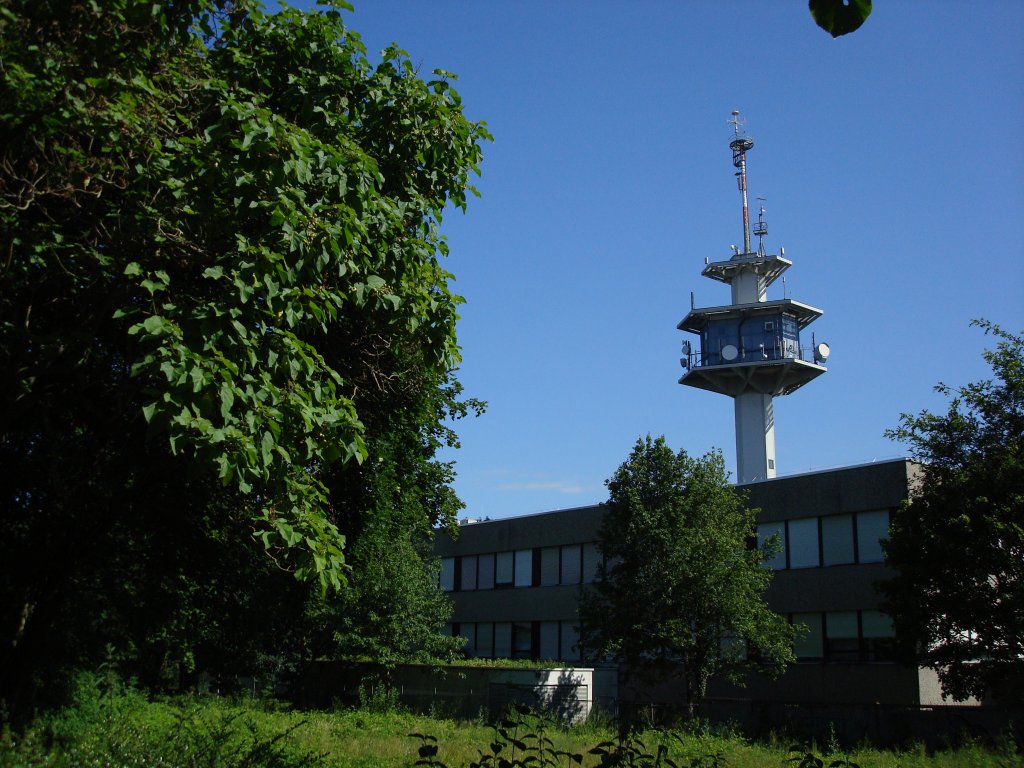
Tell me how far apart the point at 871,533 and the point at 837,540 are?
4.77ft

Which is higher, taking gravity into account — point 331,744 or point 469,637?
point 469,637

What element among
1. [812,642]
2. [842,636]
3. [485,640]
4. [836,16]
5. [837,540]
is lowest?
[485,640]

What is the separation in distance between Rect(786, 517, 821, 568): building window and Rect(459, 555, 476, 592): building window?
2011cm

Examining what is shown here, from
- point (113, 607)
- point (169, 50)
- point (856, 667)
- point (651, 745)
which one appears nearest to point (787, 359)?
point (856, 667)

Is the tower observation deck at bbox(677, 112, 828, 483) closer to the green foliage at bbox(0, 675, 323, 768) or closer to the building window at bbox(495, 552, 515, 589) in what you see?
the building window at bbox(495, 552, 515, 589)

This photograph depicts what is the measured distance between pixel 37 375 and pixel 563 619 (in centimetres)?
3833

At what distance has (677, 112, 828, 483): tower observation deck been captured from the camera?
61.8 meters

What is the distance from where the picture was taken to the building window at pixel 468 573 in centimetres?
5244

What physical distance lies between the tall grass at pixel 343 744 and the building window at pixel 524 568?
1737 cm

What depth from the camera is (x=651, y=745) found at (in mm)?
18141

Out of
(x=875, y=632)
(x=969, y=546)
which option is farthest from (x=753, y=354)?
(x=969, y=546)

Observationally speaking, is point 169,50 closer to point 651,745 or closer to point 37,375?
point 37,375

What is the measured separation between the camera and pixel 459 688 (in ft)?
121

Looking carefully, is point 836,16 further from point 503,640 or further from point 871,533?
point 503,640
